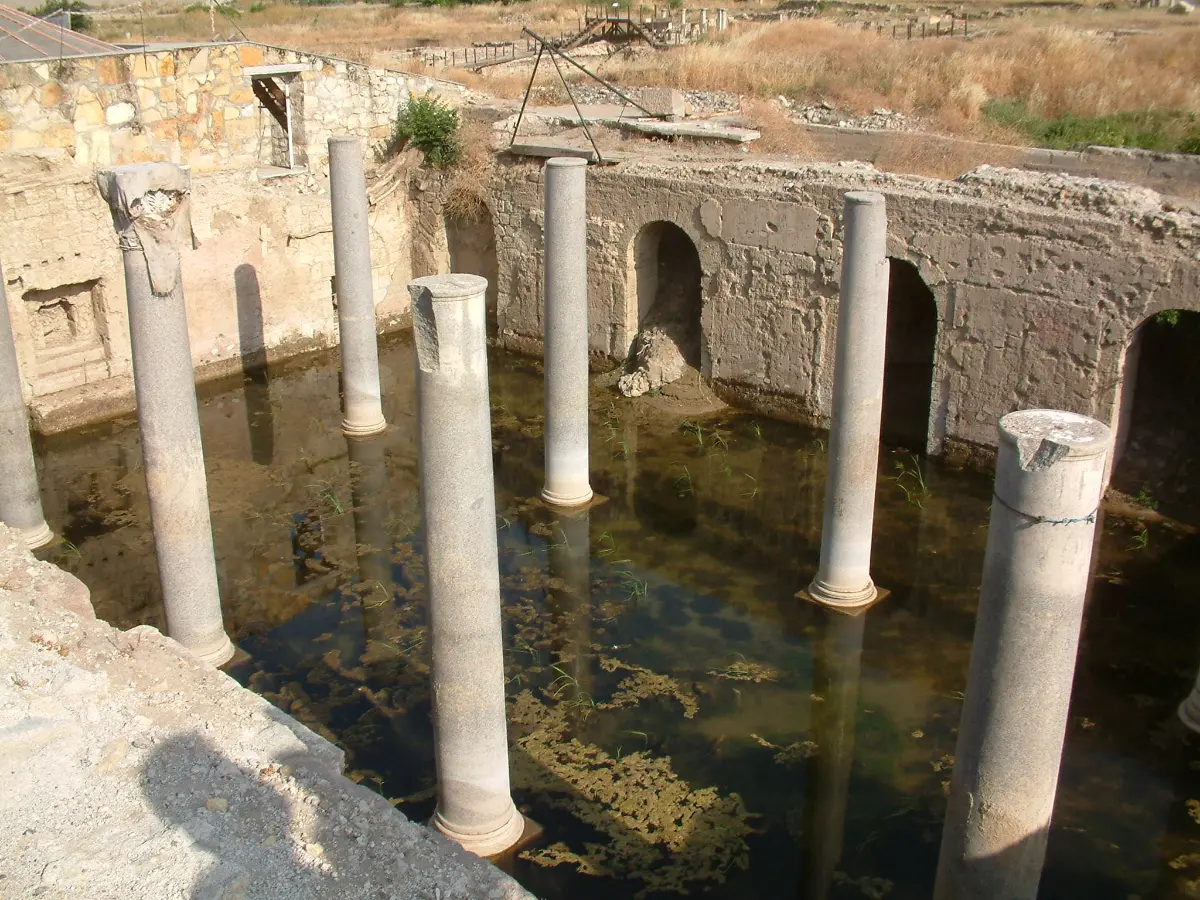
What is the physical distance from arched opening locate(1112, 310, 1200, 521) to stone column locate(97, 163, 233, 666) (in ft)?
27.8

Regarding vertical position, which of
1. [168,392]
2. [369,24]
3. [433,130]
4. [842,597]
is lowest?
[842,597]

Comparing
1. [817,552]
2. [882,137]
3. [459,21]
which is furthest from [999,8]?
[817,552]

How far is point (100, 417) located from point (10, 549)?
663cm

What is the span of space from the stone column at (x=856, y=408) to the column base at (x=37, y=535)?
23.4ft

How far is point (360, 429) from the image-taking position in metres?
13.7

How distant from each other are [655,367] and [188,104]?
22.9 feet

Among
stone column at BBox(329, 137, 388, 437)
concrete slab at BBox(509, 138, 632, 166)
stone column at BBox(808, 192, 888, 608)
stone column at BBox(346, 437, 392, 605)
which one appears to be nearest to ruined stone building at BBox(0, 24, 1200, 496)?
concrete slab at BBox(509, 138, 632, 166)

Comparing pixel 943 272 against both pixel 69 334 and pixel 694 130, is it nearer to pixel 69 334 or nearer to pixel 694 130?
pixel 694 130

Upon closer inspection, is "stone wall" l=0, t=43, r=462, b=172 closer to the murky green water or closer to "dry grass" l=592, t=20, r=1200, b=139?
the murky green water

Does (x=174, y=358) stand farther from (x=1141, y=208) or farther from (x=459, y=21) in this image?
(x=459, y=21)

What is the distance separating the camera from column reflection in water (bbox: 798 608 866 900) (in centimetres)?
723

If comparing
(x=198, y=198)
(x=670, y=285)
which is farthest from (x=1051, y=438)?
(x=198, y=198)

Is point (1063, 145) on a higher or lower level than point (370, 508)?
higher

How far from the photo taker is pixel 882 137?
1571cm
